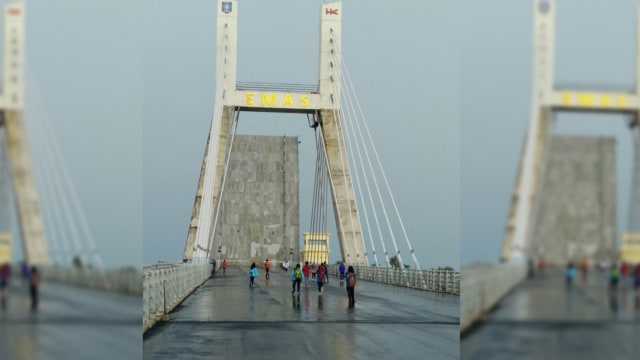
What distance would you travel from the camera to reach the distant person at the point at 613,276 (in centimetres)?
420

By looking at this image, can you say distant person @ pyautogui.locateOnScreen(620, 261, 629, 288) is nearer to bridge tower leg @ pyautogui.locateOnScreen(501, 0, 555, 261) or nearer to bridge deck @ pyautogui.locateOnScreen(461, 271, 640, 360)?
bridge deck @ pyautogui.locateOnScreen(461, 271, 640, 360)

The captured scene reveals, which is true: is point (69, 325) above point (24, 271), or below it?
below

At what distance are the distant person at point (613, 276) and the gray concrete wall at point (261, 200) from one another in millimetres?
70250

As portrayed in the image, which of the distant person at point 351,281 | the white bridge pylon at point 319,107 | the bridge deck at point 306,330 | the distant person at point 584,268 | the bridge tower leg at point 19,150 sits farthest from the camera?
the white bridge pylon at point 319,107

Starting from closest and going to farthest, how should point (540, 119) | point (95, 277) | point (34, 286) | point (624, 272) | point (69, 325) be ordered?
point (624, 272) → point (540, 119) → point (34, 286) → point (69, 325) → point (95, 277)

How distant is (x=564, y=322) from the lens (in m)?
4.29

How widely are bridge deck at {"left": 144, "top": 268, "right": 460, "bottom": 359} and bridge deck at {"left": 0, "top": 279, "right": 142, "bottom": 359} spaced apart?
22.2 ft

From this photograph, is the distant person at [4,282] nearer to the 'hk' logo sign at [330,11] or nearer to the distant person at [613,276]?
the distant person at [613,276]

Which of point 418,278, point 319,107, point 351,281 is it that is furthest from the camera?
point 319,107

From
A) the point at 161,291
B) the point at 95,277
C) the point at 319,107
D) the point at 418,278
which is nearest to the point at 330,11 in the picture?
the point at 319,107

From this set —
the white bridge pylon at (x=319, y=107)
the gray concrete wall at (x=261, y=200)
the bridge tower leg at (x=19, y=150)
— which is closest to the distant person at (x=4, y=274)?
the bridge tower leg at (x=19, y=150)

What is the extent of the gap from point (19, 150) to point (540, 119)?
9.13ft

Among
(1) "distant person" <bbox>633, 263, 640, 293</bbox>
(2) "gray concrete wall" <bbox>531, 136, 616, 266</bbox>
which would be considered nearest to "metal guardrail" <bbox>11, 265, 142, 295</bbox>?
(2) "gray concrete wall" <bbox>531, 136, 616, 266</bbox>

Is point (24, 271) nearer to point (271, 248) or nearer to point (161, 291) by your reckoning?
point (161, 291)
